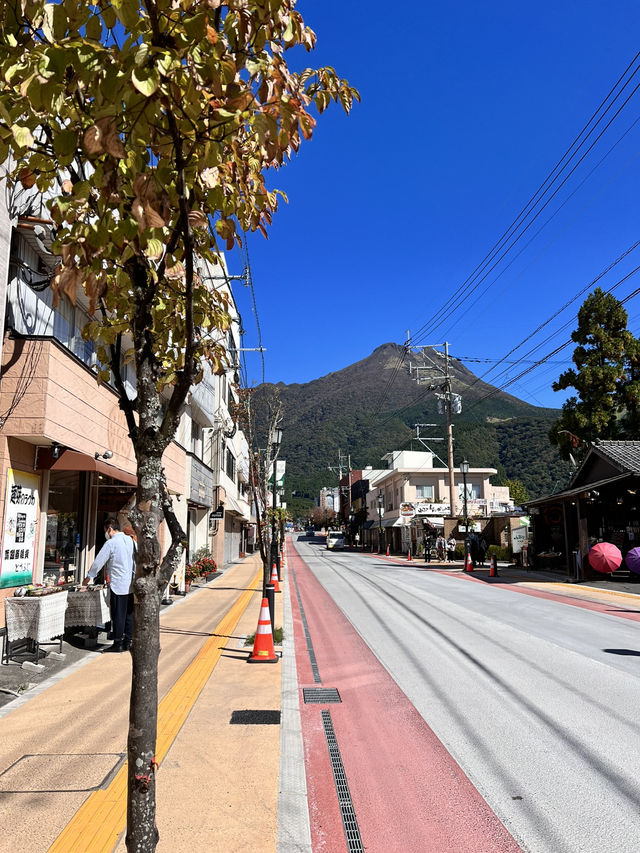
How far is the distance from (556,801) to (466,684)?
3407 mm

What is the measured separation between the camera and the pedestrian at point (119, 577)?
9.10 metres

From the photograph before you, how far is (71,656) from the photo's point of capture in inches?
354

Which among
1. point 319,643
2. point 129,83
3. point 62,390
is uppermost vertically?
point 62,390

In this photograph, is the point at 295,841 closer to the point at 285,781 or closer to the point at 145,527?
the point at 285,781

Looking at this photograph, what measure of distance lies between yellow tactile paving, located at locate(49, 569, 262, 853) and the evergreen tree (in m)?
26.4

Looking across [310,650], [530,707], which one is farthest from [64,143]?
[310,650]

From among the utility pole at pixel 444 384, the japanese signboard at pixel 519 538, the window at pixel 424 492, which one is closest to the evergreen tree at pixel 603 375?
the japanese signboard at pixel 519 538

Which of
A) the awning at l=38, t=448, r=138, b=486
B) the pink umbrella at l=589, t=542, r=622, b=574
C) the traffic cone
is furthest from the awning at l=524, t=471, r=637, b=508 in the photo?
the awning at l=38, t=448, r=138, b=486

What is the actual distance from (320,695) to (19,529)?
4925 mm

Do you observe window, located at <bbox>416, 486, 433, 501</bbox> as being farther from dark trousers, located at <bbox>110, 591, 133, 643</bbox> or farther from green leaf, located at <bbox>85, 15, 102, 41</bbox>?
green leaf, located at <bbox>85, 15, 102, 41</bbox>

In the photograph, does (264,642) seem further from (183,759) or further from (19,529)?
(183,759)

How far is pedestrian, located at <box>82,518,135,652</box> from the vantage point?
29.9 ft

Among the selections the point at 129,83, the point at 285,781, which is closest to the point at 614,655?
the point at 285,781

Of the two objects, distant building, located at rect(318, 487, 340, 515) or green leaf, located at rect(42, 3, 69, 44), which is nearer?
green leaf, located at rect(42, 3, 69, 44)
